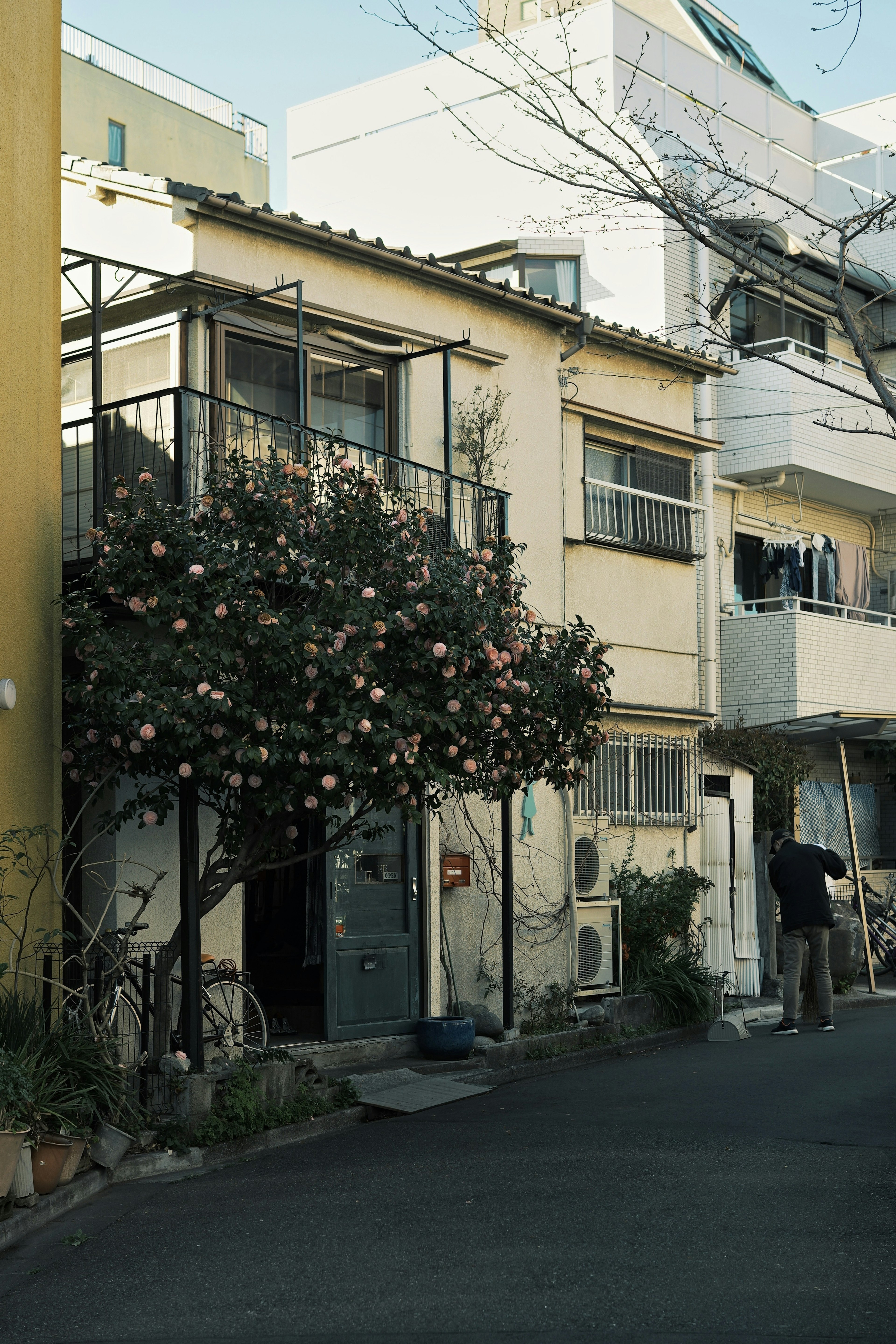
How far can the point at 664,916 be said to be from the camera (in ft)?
49.4

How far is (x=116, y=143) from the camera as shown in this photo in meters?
32.6

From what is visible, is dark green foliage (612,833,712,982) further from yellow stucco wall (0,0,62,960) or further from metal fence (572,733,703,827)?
yellow stucco wall (0,0,62,960)

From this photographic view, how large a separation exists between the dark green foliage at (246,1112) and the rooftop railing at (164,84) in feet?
95.0

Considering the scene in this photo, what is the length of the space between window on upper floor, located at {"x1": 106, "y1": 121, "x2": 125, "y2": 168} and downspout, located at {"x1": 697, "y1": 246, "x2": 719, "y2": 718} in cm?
1809

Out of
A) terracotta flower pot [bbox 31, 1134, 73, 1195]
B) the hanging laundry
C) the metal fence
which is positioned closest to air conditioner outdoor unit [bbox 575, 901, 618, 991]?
the metal fence

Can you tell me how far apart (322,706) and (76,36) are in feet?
95.4

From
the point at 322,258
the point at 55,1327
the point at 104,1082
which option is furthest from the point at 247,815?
the point at 322,258

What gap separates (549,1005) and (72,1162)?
6752 millimetres

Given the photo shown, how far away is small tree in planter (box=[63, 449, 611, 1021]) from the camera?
8.59 meters

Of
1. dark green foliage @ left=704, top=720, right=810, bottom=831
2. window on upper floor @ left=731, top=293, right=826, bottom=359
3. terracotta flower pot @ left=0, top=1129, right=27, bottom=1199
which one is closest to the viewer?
terracotta flower pot @ left=0, top=1129, right=27, bottom=1199

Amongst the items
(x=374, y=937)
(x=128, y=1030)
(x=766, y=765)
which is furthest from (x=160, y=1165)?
(x=766, y=765)

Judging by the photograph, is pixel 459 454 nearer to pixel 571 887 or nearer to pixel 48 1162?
pixel 571 887

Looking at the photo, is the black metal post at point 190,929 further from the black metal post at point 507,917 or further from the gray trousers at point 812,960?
the gray trousers at point 812,960

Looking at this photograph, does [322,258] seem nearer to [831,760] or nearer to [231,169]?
[831,760]
